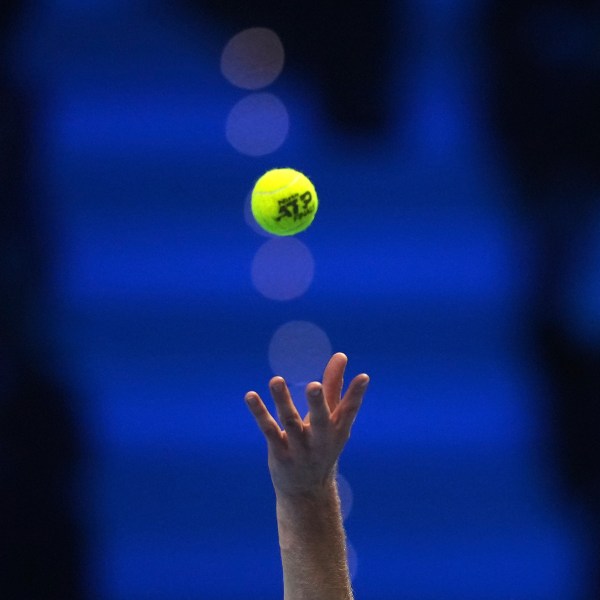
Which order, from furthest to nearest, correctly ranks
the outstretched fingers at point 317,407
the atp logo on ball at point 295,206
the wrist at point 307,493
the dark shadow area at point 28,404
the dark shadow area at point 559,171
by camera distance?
the dark shadow area at point 28,404 < the dark shadow area at point 559,171 < the atp logo on ball at point 295,206 < the wrist at point 307,493 < the outstretched fingers at point 317,407

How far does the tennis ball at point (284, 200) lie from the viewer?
2.33 meters

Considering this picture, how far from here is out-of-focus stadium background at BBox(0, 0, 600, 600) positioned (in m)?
3.31

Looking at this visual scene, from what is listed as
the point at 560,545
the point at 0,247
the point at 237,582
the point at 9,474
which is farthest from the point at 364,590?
the point at 0,247

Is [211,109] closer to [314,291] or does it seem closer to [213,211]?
[213,211]

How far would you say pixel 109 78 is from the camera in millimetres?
3449

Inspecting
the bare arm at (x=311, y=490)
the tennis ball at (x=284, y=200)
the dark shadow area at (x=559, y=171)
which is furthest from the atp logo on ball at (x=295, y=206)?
the dark shadow area at (x=559, y=171)

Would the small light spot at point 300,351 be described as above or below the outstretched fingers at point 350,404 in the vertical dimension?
above

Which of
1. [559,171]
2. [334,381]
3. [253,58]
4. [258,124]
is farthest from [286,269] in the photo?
[334,381]

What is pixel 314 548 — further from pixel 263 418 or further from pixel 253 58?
pixel 253 58

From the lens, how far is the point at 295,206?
234cm

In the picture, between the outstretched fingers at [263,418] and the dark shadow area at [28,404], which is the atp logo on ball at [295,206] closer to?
the outstretched fingers at [263,418]

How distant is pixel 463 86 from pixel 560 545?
1636 mm

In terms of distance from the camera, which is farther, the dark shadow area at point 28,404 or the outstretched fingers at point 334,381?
the dark shadow area at point 28,404

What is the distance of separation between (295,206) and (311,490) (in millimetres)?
863
